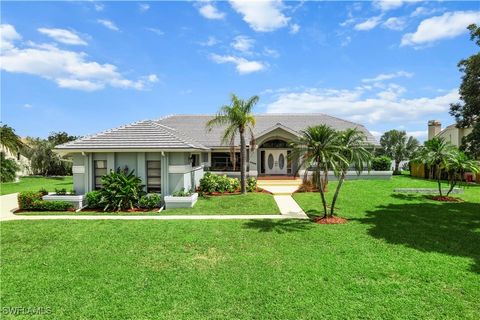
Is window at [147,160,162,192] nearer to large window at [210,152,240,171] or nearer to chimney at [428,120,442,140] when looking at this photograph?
→ large window at [210,152,240,171]

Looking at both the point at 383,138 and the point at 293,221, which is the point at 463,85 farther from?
the point at 383,138

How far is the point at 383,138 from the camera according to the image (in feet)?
145

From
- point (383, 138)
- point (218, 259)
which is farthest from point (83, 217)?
point (383, 138)

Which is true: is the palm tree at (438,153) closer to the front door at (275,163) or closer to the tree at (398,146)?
the front door at (275,163)

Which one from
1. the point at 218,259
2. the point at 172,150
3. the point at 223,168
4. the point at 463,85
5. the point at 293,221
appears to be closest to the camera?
the point at 218,259

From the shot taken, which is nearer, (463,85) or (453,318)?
(453,318)

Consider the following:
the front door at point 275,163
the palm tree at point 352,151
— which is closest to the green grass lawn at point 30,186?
the front door at point 275,163

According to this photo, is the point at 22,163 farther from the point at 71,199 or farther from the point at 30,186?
the point at 71,199

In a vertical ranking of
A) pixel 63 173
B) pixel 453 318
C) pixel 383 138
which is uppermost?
pixel 383 138

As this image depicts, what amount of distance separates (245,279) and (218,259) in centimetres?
162

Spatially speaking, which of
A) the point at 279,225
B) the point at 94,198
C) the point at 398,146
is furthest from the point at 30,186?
the point at 398,146

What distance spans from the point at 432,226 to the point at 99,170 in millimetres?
18247

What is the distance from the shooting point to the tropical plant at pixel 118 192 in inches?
652

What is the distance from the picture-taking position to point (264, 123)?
121 feet
